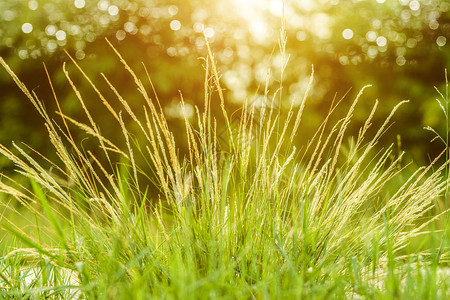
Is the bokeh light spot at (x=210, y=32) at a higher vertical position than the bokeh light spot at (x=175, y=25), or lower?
lower

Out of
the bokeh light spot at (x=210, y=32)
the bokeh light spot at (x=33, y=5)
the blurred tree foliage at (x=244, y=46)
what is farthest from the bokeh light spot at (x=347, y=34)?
the bokeh light spot at (x=33, y=5)

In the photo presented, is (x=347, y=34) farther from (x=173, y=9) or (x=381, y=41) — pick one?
(x=173, y=9)

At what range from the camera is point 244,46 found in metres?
5.59

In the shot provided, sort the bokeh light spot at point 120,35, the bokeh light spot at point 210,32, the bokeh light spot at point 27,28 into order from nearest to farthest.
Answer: the bokeh light spot at point 210,32
the bokeh light spot at point 120,35
the bokeh light spot at point 27,28

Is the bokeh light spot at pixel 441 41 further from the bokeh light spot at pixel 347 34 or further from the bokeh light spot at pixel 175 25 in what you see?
the bokeh light spot at pixel 175 25

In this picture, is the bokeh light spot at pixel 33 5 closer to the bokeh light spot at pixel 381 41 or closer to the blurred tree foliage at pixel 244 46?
the blurred tree foliage at pixel 244 46

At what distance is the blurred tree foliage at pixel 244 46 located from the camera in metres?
5.54

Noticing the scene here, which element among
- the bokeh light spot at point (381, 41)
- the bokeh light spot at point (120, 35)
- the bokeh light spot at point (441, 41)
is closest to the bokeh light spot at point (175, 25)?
the bokeh light spot at point (120, 35)

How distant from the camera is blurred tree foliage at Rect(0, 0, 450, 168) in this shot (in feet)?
18.2

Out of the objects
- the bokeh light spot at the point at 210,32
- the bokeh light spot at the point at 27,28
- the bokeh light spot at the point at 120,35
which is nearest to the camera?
the bokeh light spot at the point at 210,32

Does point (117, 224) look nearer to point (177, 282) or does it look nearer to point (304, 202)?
point (177, 282)

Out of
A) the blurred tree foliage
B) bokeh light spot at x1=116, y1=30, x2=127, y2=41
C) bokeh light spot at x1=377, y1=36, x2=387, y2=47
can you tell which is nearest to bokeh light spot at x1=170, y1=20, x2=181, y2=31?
the blurred tree foliage

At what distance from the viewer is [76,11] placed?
5.81m

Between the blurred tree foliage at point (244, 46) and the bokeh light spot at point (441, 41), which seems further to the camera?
the bokeh light spot at point (441, 41)
